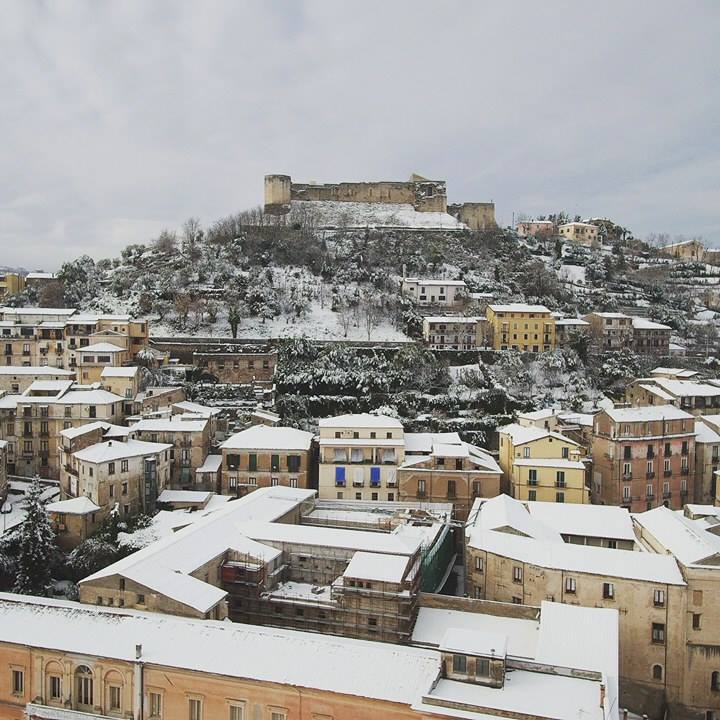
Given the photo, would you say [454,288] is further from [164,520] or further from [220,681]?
[220,681]

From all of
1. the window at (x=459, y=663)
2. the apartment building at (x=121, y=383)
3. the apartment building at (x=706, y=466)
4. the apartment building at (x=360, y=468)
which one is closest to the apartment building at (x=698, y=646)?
the window at (x=459, y=663)

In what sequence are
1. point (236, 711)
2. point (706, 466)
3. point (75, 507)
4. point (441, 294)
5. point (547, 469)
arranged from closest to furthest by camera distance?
point (236, 711) < point (75, 507) < point (547, 469) < point (706, 466) < point (441, 294)

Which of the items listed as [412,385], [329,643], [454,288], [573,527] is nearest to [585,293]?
[454,288]

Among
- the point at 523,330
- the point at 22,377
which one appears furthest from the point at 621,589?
the point at 22,377

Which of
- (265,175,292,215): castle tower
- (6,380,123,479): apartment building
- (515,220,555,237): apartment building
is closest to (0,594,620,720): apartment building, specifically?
(6,380,123,479): apartment building

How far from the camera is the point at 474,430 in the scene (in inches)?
1735

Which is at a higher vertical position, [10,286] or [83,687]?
[10,286]

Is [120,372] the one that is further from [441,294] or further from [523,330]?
[523,330]

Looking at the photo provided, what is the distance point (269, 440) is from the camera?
3588 cm

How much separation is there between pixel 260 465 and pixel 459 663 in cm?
1993

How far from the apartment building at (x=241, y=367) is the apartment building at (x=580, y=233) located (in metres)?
68.4

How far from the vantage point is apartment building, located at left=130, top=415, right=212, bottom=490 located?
35344 mm

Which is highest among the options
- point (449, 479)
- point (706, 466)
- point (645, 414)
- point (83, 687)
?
point (645, 414)

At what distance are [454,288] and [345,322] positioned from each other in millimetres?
11338
